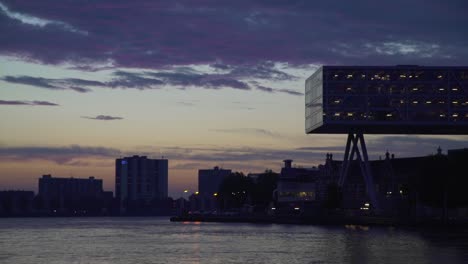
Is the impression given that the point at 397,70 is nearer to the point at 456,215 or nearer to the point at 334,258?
the point at 456,215

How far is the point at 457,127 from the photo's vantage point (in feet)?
587

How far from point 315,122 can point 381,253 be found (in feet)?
301

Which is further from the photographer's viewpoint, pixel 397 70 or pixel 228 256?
pixel 397 70

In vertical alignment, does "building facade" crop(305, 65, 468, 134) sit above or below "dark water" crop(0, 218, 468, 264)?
above

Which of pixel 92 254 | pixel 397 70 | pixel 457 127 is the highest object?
pixel 397 70

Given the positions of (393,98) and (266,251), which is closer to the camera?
(266,251)

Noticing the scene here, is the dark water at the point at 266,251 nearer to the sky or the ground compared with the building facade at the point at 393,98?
nearer to the ground

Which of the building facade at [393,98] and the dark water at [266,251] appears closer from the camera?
the dark water at [266,251]

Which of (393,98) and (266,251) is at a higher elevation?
(393,98)

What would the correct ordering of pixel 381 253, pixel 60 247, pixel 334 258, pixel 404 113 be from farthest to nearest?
pixel 404 113
pixel 60 247
pixel 381 253
pixel 334 258

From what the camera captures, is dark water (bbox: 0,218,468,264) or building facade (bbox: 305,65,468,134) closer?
dark water (bbox: 0,218,468,264)

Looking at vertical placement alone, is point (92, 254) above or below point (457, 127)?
below

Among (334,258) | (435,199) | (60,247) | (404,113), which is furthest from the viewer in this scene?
(404,113)

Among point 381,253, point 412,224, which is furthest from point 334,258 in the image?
point 412,224
